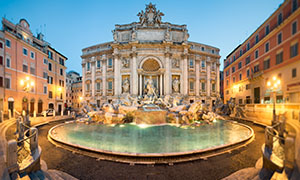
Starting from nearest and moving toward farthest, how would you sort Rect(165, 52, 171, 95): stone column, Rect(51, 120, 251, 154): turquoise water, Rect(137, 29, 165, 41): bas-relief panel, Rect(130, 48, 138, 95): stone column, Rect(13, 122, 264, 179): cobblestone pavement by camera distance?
Rect(13, 122, 264, 179): cobblestone pavement → Rect(51, 120, 251, 154): turquoise water → Rect(130, 48, 138, 95): stone column → Rect(165, 52, 171, 95): stone column → Rect(137, 29, 165, 41): bas-relief panel

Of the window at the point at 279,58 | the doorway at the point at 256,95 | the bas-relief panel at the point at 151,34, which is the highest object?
the bas-relief panel at the point at 151,34

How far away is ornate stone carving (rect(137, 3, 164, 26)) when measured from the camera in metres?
23.7

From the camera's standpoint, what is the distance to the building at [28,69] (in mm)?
17944

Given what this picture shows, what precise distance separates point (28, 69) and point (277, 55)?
102 ft

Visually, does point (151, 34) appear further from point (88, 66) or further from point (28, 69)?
point (28, 69)

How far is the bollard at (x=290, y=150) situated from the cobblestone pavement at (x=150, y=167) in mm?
2049

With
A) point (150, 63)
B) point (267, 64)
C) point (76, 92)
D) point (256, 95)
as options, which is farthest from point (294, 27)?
point (76, 92)

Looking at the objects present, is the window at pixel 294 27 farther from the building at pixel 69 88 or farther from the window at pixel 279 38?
the building at pixel 69 88

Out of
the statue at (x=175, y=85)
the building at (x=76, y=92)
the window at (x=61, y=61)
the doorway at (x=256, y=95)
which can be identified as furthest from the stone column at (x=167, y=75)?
the building at (x=76, y=92)

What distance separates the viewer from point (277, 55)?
2.08m

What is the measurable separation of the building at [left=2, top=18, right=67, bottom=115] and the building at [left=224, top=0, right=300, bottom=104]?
66.4 ft

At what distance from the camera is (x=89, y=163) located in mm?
4496

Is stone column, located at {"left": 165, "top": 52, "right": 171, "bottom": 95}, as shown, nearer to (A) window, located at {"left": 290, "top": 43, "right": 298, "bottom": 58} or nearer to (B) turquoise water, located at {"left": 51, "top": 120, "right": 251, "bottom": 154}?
(B) turquoise water, located at {"left": 51, "top": 120, "right": 251, "bottom": 154}

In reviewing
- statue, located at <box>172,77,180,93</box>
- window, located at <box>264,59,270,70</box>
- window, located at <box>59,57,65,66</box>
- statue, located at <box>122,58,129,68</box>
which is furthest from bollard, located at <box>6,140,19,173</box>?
window, located at <box>59,57,65,66</box>
